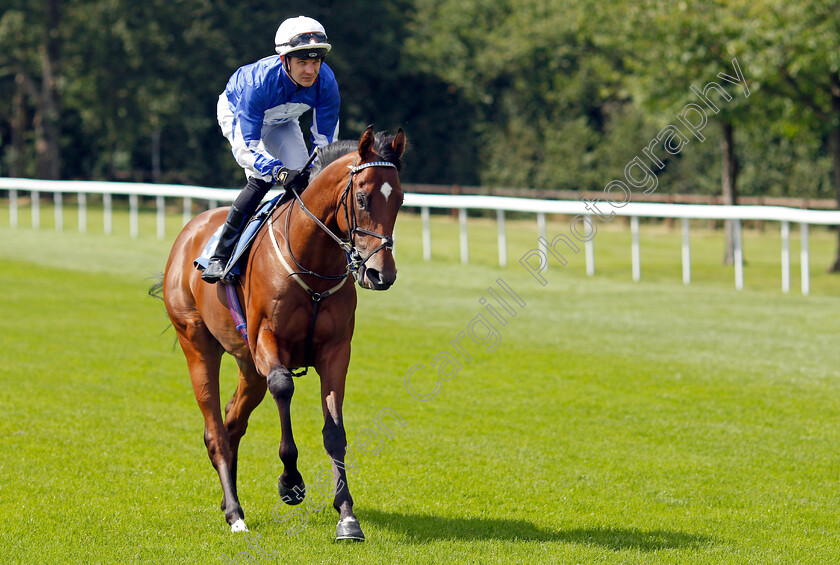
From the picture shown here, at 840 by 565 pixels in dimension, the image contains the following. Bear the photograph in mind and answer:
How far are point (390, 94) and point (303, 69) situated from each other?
38.9 meters

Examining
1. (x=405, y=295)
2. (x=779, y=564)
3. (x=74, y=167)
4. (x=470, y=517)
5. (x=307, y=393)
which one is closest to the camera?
(x=779, y=564)

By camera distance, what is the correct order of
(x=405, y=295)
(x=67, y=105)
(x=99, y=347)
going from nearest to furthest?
(x=99, y=347) → (x=405, y=295) → (x=67, y=105)

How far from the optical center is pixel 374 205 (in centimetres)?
468

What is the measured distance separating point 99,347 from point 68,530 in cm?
615

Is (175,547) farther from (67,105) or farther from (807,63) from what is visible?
(67,105)

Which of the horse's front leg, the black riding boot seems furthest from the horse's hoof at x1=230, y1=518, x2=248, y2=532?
the black riding boot

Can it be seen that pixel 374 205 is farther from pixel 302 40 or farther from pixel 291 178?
pixel 302 40

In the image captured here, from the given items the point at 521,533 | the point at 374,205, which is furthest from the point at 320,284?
the point at 521,533

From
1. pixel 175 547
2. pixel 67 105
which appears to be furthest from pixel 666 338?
pixel 67 105

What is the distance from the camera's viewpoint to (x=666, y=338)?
12031 mm

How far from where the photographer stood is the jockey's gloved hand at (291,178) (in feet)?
17.3

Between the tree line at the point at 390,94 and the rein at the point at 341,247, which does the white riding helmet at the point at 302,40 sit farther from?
the tree line at the point at 390,94

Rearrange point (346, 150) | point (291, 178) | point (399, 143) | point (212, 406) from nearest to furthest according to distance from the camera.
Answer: point (399, 143)
point (346, 150)
point (291, 178)
point (212, 406)

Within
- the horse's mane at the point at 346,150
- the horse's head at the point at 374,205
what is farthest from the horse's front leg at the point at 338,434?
the horse's mane at the point at 346,150
